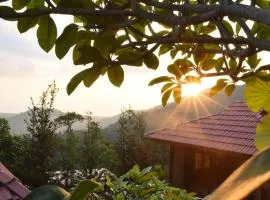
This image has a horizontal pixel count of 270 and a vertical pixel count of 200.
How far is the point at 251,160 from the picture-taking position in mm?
274

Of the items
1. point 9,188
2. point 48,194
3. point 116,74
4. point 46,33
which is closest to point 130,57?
point 116,74

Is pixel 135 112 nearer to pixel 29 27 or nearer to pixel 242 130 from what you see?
pixel 242 130

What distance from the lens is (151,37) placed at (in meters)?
1.46

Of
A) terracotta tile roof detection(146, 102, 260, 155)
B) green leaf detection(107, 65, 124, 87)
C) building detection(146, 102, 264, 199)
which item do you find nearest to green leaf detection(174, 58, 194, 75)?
green leaf detection(107, 65, 124, 87)

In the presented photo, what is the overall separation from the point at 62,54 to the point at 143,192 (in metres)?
2.42

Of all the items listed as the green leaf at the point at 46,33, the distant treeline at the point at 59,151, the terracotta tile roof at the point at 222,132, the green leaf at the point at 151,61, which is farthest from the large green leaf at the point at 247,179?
the distant treeline at the point at 59,151

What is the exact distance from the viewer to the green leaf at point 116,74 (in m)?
1.71

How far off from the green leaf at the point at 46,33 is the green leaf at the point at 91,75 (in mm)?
168

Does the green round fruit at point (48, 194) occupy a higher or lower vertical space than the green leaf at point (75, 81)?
lower

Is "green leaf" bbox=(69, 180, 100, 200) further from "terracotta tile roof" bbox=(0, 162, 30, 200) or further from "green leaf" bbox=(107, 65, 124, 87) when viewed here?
"terracotta tile roof" bbox=(0, 162, 30, 200)

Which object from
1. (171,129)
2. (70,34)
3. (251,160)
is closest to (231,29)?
(70,34)

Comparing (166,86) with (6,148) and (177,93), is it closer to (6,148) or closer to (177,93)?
(177,93)

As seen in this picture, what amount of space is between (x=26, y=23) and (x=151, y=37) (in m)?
0.48

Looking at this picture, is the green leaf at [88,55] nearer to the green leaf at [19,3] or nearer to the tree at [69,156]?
the green leaf at [19,3]
